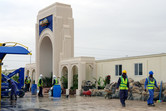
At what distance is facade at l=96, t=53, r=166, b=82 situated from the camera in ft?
68.5

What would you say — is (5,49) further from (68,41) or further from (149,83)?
(68,41)

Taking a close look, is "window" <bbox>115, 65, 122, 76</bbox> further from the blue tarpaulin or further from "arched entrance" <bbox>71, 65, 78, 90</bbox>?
the blue tarpaulin

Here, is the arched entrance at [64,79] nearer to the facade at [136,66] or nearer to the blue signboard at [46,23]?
the facade at [136,66]

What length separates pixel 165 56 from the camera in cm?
2048

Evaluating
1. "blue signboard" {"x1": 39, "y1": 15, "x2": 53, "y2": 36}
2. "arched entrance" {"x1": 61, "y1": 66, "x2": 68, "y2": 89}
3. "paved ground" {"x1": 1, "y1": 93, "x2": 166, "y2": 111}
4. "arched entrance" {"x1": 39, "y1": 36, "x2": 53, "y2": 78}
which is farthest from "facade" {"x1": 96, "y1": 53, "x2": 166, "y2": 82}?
"arched entrance" {"x1": 39, "y1": 36, "x2": 53, "y2": 78}

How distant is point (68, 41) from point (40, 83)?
9256 mm

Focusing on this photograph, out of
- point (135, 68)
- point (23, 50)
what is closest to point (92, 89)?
point (135, 68)

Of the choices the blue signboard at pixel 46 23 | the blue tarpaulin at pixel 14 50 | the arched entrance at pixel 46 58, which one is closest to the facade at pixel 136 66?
the blue signboard at pixel 46 23

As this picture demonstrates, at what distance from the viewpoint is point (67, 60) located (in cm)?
2909

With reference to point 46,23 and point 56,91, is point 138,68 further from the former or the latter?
point 46,23

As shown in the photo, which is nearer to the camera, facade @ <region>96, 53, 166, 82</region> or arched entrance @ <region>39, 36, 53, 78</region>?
facade @ <region>96, 53, 166, 82</region>

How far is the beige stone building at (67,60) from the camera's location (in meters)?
22.3

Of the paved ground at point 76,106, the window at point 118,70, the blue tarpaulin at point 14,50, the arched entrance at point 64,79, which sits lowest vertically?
the paved ground at point 76,106

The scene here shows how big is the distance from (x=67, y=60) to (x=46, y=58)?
768 cm
